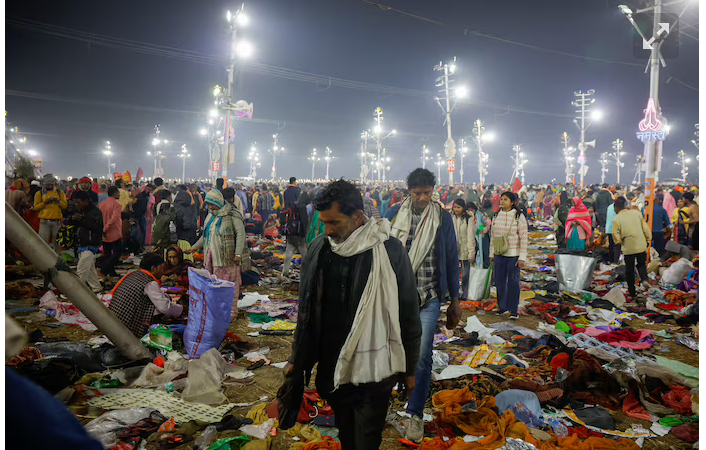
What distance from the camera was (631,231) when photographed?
26.9 feet

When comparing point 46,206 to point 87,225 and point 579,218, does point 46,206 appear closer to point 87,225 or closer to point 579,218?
point 87,225

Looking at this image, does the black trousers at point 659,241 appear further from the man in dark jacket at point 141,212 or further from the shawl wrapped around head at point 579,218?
the man in dark jacket at point 141,212

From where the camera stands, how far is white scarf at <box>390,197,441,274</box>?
3.88m

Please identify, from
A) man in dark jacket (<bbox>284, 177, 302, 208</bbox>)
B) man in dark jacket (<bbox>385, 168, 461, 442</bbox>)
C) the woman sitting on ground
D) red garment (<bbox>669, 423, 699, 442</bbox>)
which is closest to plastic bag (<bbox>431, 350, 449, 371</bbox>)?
man in dark jacket (<bbox>385, 168, 461, 442</bbox>)

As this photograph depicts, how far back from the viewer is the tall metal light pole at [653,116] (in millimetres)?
12789

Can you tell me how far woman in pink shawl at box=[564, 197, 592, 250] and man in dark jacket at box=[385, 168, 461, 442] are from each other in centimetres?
716

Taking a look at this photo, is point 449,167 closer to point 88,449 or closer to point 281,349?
point 281,349

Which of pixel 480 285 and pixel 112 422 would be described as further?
pixel 480 285

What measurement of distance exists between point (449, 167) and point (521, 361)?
26278mm

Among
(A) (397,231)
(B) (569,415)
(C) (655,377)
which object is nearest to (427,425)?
(B) (569,415)

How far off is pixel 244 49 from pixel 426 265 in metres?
20.3

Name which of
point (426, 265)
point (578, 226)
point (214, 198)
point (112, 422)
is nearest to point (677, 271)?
point (578, 226)

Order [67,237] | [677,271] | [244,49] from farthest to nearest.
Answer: [244,49], [677,271], [67,237]

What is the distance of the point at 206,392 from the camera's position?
4551 mm
